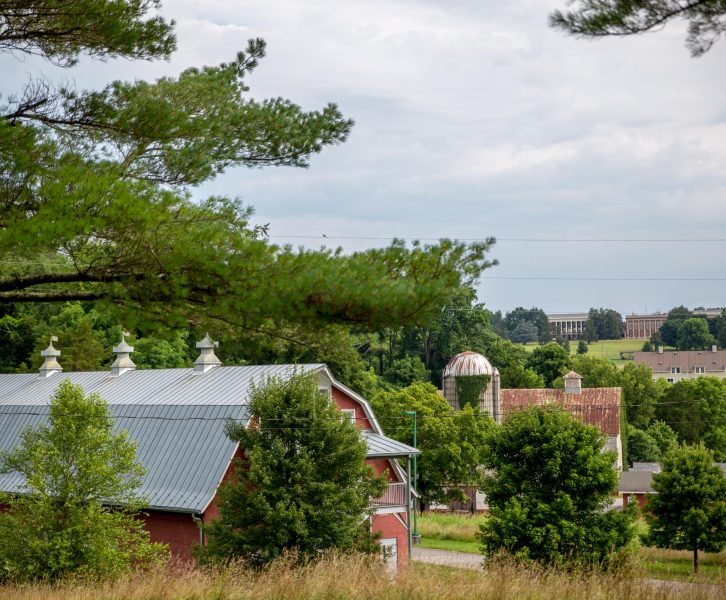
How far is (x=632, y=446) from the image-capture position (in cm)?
7169

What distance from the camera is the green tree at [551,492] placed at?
917 inches

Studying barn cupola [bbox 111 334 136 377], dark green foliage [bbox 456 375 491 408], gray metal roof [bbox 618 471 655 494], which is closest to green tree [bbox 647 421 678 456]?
dark green foliage [bbox 456 375 491 408]

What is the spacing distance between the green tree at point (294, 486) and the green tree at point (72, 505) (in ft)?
6.90

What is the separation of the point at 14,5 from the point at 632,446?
67783mm

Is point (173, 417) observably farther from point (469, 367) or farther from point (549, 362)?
point (549, 362)

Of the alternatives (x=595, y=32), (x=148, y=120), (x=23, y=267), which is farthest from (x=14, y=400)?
(x=595, y=32)

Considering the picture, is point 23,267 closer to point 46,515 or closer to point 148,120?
point 148,120

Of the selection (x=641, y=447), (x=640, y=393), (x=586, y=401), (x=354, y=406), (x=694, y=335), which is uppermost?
(x=694, y=335)

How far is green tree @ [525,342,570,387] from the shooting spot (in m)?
88.9

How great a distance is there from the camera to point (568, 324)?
7308 inches

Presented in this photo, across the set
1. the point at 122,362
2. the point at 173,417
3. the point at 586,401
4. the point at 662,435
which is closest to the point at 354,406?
the point at 173,417

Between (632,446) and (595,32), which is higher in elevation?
(595,32)

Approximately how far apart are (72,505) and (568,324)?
174596mm

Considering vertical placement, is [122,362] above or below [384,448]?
above
